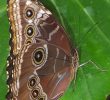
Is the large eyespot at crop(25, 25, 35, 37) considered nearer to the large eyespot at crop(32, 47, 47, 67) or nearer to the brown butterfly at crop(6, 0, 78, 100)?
the brown butterfly at crop(6, 0, 78, 100)

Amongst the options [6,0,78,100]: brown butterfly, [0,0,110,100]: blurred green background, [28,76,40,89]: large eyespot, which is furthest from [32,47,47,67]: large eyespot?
[0,0,110,100]: blurred green background

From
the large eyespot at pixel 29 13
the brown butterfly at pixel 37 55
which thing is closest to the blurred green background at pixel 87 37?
the brown butterfly at pixel 37 55

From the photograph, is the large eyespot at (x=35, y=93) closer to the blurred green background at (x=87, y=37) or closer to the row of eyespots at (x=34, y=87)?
the row of eyespots at (x=34, y=87)

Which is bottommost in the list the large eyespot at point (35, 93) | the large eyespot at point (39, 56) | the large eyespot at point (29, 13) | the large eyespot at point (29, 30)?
the large eyespot at point (35, 93)

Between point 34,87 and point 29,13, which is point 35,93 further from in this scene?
point 29,13

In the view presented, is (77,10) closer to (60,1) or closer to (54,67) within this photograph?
(60,1)

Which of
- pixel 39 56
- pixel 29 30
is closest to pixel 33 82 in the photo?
pixel 39 56

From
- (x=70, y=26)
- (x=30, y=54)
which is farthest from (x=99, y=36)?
(x=30, y=54)
